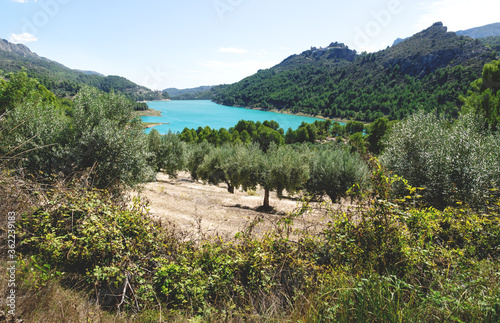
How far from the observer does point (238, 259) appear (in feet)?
16.2

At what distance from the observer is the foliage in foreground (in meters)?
4.00

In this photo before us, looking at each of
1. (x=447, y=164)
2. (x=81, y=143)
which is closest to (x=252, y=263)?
(x=447, y=164)

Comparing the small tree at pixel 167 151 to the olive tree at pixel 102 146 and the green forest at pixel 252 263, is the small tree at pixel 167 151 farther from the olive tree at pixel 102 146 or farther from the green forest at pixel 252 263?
the green forest at pixel 252 263

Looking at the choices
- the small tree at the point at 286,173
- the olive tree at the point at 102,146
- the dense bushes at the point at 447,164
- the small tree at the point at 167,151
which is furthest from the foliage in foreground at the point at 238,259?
the small tree at the point at 167,151

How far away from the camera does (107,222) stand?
494 centimetres

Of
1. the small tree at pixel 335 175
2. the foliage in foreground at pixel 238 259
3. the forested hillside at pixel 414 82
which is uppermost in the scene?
the forested hillside at pixel 414 82

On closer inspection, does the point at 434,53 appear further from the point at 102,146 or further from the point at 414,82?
the point at 102,146

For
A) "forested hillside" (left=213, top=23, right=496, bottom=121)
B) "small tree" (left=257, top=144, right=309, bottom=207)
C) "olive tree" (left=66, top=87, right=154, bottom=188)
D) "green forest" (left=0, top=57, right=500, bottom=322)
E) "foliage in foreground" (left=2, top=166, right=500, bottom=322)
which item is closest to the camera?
"green forest" (left=0, top=57, right=500, bottom=322)

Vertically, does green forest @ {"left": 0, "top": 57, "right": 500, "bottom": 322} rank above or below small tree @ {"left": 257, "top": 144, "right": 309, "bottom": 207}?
above

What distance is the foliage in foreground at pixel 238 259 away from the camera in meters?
4.00

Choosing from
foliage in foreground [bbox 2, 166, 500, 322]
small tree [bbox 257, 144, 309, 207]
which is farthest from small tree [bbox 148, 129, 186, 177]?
foliage in foreground [bbox 2, 166, 500, 322]

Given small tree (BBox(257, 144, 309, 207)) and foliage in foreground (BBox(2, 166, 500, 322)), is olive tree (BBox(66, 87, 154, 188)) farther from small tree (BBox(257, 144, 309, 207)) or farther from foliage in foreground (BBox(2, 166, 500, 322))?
small tree (BBox(257, 144, 309, 207))

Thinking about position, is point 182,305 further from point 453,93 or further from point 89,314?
point 453,93

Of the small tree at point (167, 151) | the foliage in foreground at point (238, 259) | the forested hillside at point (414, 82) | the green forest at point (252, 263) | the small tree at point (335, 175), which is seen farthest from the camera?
the forested hillside at point (414, 82)
